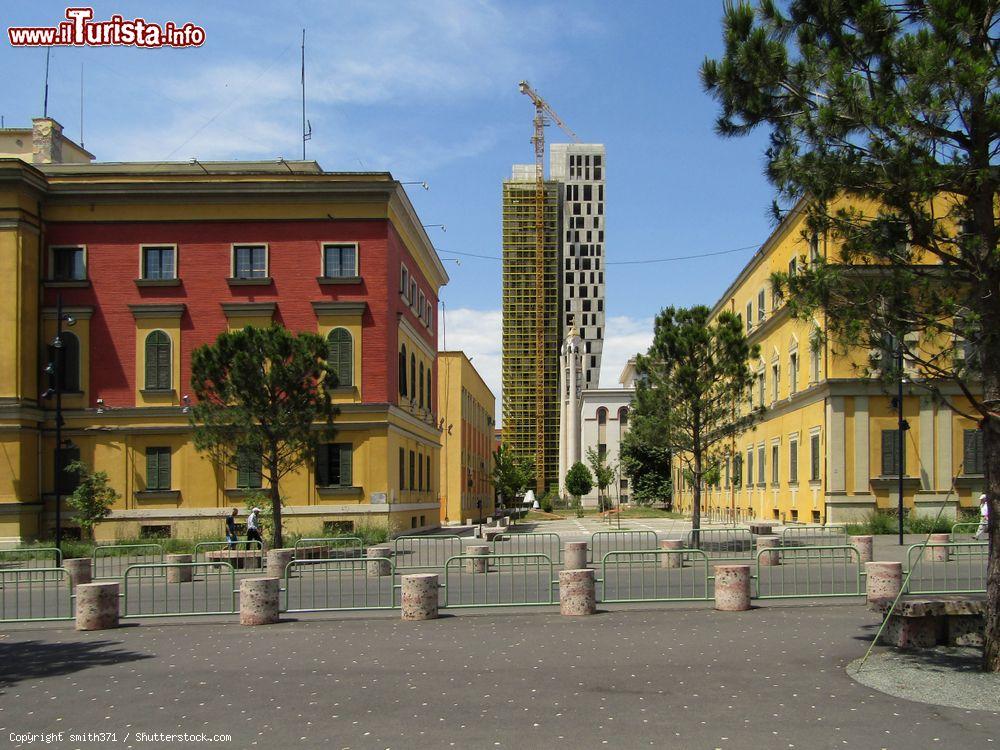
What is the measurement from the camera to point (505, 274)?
5625 inches

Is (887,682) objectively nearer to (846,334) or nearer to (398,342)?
(846,334)

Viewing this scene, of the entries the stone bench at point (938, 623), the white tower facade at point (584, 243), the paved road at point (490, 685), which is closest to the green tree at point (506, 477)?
the white tower facade at point (584, 243)

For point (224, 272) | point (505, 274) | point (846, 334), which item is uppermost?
point (505, 274)

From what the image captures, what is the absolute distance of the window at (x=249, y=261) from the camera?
123ft

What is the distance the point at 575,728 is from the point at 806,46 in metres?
7.47

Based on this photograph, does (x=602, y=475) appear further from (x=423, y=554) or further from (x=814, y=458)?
(x=423, y=554)

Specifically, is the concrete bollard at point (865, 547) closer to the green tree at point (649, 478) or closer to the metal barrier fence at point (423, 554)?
the metal barrier fence at point (423, 554)

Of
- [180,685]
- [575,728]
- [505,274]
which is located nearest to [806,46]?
[575,728]

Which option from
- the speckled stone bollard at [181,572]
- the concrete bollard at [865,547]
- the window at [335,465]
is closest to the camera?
the concrete bollard at [865,547]

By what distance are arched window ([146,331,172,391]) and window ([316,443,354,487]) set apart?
6.73 meters

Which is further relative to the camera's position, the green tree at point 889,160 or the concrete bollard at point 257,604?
the concrete bollard at point 257,604

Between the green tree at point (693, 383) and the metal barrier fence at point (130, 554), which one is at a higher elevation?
the green tree at point (693, 383)

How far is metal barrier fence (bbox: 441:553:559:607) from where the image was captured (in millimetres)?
16344

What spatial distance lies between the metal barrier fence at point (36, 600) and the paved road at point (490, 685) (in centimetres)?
172
